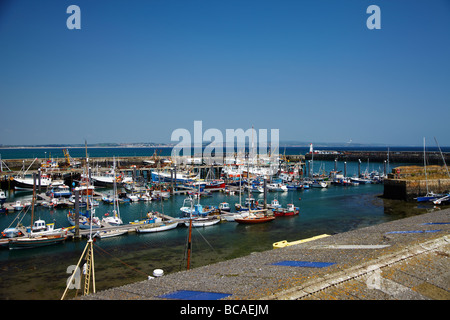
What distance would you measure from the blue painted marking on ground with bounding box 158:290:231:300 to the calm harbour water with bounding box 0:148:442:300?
11277 mm

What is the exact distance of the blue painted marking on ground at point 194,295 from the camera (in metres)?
7.37

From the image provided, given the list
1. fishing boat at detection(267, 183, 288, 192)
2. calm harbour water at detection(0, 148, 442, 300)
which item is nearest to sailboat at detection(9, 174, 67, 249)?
calm harbour water at detection(0, 148, 442, 300)

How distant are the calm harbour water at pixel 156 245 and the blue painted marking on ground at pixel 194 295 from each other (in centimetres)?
1128

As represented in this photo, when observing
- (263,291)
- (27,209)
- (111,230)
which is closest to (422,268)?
(263,291)

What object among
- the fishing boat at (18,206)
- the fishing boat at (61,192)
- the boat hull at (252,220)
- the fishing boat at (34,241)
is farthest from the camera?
the fishing boat at (61,192)

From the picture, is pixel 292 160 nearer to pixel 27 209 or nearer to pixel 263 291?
pixel 27 209

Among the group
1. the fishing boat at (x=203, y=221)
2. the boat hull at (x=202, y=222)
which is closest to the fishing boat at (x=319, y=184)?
the fishing boat at (x=203, y=221)

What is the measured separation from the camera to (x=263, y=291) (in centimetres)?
717

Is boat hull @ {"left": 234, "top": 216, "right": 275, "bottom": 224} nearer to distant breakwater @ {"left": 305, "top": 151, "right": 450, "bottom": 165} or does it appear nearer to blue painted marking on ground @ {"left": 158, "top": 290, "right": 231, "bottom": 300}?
blue painted marking on ground @ {"left": 158, "top": 290, "right": 231, "bottom": 300}

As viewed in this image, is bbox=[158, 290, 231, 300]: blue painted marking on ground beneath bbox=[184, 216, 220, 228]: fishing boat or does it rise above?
above

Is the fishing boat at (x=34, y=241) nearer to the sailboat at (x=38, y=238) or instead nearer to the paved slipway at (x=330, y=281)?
the sailboat at (x=38, y=238)

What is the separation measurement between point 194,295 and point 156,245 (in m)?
18.7

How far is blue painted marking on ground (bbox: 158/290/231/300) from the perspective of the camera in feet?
24.2
